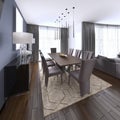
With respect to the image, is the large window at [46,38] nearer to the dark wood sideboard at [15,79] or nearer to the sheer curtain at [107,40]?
the sheer curtain at [107,40]

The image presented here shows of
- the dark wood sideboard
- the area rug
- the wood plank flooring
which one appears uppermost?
the dark wood sideboard

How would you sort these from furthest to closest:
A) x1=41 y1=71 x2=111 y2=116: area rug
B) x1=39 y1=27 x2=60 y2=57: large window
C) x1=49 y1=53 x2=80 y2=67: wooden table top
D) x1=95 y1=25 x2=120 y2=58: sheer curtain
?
x1=39 y1=27 x2=60 y2=57: large window
x1=95 y1=25 x2=120 y2=58: sheer curtain
x1=49 y1=53 x2=80 y2=67: wooden table top
x1=41 y1=71 x2=111 y2=116: area rug

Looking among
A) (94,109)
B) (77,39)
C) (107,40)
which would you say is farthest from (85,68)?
(107,40)

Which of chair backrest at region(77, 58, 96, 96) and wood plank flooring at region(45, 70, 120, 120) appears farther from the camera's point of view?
chair backrest at region(77, 58, 96, 96)

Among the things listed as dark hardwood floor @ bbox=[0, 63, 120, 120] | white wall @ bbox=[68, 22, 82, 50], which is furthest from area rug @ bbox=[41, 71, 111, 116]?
white wall @ bbox=[68, 22, 82, 50]

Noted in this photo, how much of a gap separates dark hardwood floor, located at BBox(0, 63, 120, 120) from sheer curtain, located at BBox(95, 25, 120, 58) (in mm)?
5437

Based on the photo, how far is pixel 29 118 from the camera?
1826 mm

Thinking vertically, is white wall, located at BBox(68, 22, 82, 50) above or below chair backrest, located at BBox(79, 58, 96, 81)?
above

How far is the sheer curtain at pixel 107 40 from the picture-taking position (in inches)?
295

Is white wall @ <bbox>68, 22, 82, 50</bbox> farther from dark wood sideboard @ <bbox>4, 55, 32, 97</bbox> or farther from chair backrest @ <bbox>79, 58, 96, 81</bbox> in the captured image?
dark wood sideboard @ <bbox>4, 55, 32, 97</bbox>

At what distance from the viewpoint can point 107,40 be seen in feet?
25.7

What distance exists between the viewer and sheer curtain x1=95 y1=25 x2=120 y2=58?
7480 millimetres

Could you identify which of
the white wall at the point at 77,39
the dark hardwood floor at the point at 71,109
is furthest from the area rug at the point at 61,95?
the white wall at the point at 77,39

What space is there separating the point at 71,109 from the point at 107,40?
23.3ft
